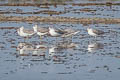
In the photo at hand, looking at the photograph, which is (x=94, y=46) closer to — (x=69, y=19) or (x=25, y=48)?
(x=25, y=48)

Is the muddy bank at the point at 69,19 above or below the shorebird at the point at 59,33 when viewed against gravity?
below

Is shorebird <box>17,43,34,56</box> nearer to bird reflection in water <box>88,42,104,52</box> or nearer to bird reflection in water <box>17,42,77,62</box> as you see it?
bird reflection in water <box>17,42,77,62</box>

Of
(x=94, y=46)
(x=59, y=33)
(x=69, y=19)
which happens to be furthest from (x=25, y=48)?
(x=69, y=19)

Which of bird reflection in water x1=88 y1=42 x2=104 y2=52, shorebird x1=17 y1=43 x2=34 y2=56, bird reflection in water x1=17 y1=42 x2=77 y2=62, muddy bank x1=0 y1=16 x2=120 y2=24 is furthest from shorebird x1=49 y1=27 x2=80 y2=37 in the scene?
muddy bank x1=0 y1=16 x2=120 y2=24

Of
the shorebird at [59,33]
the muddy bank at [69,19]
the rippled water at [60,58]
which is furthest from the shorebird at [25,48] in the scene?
the muddy bank at [69,19]

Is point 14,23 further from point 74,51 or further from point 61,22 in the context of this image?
point 74,51

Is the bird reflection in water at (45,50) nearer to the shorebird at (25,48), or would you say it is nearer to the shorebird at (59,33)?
the shorebird at (25,48)

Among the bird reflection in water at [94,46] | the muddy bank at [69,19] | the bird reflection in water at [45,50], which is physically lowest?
the bird reflection in water at [94,46]

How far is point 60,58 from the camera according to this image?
19.6 m

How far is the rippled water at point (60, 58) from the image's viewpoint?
16414 millimetres

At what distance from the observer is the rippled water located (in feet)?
53.9

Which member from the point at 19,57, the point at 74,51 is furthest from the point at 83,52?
the point at 19,57

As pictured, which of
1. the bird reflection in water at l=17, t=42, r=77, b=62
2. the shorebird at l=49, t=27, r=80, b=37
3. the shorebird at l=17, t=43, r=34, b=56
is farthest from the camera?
the shorebird at l=49, t=27, r=80, b=37

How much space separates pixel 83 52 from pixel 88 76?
5.22 m
